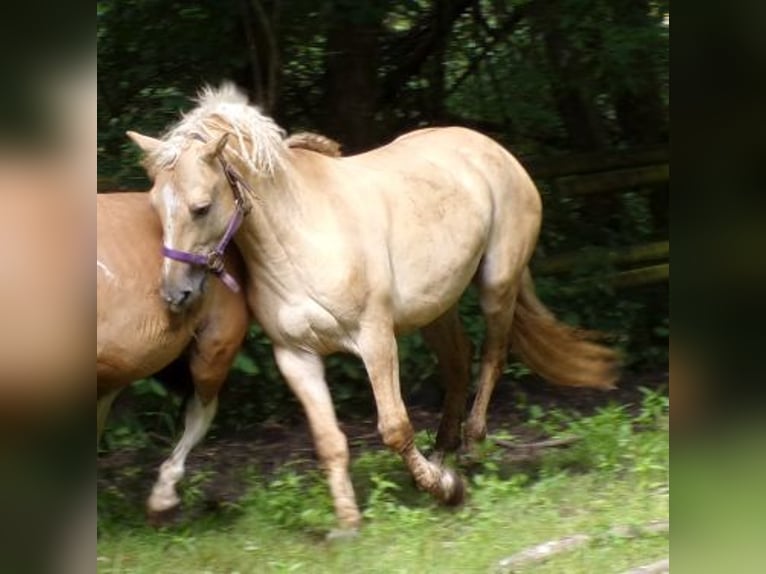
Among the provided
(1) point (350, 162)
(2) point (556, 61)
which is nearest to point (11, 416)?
(1) point (350, 162)

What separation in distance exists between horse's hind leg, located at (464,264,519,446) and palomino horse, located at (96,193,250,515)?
1118 millimetres

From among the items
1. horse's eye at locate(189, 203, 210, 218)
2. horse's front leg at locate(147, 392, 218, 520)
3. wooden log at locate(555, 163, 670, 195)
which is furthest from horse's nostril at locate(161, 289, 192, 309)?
wooden log at locate(555, 163, 670, 195)

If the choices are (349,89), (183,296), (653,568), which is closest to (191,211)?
(183,296)

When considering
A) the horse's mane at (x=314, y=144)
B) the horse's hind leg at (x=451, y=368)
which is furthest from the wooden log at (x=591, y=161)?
the horse's mane at (x=314, y=144)

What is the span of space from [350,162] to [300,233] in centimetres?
54

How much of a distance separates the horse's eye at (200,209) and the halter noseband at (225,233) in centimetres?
11

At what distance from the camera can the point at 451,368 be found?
17.6ft

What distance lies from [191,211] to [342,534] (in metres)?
1.28

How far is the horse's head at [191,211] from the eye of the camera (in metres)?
4.12

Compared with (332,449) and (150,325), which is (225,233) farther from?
(332,449)

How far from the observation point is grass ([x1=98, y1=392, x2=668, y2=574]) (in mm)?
4090

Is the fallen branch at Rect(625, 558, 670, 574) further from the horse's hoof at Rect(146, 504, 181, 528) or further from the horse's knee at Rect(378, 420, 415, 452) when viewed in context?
the horse's hoof at Rect(146, 504, 181, 528)

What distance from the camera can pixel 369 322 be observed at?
4.44 m

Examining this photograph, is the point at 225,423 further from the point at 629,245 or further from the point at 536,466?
the point at 629,245
